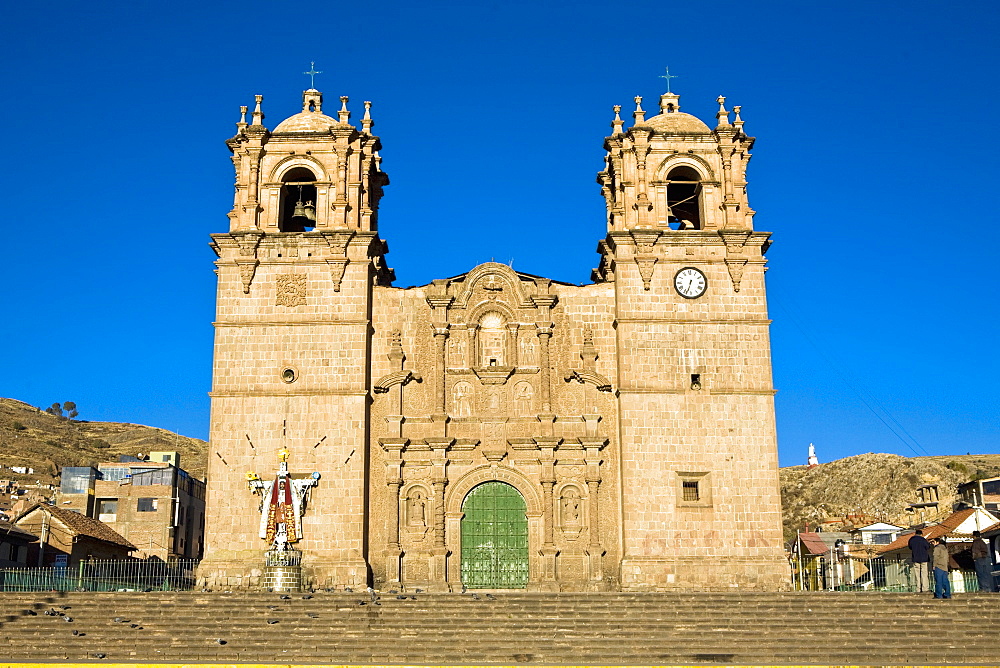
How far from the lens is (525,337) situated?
32469mm

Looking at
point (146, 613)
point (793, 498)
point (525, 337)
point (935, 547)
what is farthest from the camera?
point (793, 498)

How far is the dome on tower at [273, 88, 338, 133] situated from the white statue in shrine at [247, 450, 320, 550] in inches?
427

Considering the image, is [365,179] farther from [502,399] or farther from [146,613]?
[146,613]

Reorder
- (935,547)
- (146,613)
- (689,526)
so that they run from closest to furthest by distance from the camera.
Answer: (146,613) → (935,547) → (689,526)

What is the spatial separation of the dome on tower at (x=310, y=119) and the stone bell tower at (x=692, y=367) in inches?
364

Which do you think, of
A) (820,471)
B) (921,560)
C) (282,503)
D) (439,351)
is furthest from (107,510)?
(820,471)

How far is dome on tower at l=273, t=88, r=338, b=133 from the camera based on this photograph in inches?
1350

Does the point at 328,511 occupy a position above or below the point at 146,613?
above

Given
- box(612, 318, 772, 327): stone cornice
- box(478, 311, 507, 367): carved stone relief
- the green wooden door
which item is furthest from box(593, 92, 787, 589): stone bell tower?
box(478, 311, 507, 367): carved stone relief

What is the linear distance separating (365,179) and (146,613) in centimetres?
1530

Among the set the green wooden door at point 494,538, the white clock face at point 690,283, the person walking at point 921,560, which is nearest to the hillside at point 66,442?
the green wooden door at point 494,538

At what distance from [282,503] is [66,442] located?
69.3 metres

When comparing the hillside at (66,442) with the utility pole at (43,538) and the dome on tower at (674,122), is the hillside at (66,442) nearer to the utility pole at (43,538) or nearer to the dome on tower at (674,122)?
the utility pole at (43,538)

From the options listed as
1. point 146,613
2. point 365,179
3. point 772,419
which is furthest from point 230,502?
point 772,419
